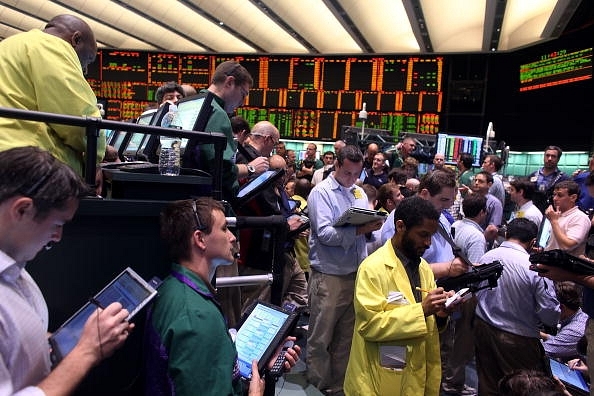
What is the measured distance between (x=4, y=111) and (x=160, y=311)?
2.41ft

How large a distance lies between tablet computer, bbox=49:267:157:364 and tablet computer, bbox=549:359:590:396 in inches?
92.5

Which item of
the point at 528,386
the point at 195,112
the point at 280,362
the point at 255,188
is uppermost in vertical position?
the point at 195,112

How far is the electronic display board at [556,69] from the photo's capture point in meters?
10.2

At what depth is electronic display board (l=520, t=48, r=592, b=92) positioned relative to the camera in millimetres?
10219

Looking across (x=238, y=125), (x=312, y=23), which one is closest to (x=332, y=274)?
(x=238, y=125)

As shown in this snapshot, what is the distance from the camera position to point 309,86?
13.6 m

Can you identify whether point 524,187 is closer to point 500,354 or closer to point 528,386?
point 500,354

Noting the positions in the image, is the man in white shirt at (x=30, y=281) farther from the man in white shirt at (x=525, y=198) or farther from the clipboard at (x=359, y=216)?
the man in white shirt at (x=525, y=198)

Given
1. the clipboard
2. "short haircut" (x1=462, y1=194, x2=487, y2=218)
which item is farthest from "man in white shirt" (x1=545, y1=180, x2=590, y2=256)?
the clipboard

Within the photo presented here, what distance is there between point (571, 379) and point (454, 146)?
6.20 meters

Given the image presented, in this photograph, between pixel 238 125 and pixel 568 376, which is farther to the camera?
pixel 238 125

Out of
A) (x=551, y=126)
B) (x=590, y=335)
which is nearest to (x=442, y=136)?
(x=551, y=126)

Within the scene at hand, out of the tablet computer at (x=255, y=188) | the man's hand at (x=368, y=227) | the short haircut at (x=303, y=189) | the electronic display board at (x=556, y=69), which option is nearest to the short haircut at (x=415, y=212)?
the tablet computer at (x=255, y=188)

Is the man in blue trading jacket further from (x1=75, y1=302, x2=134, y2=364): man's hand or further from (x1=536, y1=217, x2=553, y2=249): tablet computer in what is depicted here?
(x1=75, y1=302, x2=134, y2=364): man's hand
